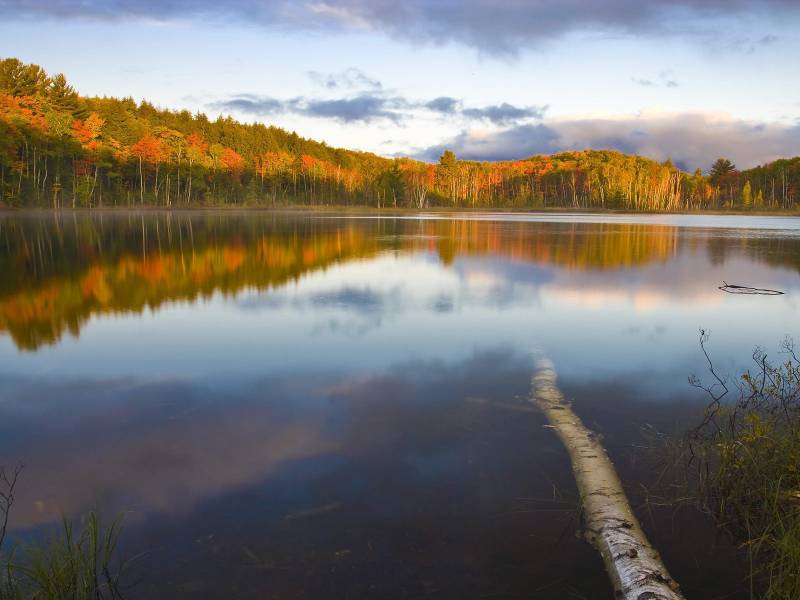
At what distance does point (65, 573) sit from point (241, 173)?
100 metres

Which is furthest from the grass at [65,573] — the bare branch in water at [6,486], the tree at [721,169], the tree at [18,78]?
the tree at [721,169]

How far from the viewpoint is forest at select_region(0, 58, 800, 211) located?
203 ft

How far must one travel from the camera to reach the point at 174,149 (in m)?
81.6

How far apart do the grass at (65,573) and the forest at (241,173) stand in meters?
60.3

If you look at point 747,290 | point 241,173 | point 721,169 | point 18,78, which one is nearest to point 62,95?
point 18,78

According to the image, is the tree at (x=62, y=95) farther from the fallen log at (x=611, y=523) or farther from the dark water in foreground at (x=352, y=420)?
the fallen log at (x=611, y=523)

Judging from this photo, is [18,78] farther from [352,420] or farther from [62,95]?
[352,420]

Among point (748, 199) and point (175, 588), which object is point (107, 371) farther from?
point (748, 199)

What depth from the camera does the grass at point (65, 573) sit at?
3301mm

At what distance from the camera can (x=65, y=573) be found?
11.1 ft

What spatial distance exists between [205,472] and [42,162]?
68943 millimetres

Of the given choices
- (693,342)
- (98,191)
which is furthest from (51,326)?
(98,191)

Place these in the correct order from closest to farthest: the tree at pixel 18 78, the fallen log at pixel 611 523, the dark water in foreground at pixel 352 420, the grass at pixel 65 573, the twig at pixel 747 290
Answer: the grass at pixel 65 573 < the fallen log at pixel 611 523 < the dark water in foreground at pixel 352 420 < the twig at pixel 747 290 < the tree at pixel 18 78

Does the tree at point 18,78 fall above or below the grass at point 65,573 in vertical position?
above
